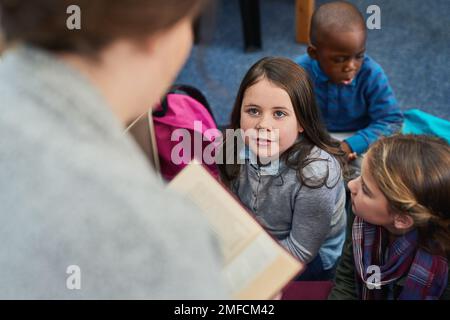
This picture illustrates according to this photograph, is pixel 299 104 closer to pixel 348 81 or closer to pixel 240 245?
pixel 348 81

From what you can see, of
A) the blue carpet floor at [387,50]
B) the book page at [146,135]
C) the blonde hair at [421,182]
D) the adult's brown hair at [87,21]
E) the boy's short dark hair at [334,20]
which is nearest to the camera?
the adult's brown hair at [87,21]

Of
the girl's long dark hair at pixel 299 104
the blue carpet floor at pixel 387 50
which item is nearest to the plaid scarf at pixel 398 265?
the girl's long dark hair at pixel 299 104

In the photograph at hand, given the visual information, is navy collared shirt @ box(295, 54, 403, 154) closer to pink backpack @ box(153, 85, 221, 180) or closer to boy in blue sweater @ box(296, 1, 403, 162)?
boy in blue sweater @ box(296, 1, 403, 162)

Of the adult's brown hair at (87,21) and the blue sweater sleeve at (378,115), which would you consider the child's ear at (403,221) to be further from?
the adult's brown hair at (87,21)

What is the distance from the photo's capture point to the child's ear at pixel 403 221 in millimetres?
955

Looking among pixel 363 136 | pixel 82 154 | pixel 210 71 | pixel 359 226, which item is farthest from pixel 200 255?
pixel 210 71

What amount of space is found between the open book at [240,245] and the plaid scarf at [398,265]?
381 millimetres

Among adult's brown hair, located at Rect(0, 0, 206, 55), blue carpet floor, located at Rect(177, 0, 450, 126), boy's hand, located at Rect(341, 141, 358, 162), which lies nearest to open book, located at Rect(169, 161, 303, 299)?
adult's brown hair, located at Rect(0, 0, 206, 55)

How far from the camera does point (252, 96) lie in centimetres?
113

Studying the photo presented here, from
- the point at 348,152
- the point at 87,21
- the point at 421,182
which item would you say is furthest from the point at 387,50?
the point at 87,21

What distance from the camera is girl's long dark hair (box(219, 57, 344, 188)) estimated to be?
111 centimetres

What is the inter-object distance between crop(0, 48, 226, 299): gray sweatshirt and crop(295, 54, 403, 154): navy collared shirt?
1.07m

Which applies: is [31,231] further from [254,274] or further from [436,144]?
[436,144]

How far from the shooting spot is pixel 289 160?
1.13m
